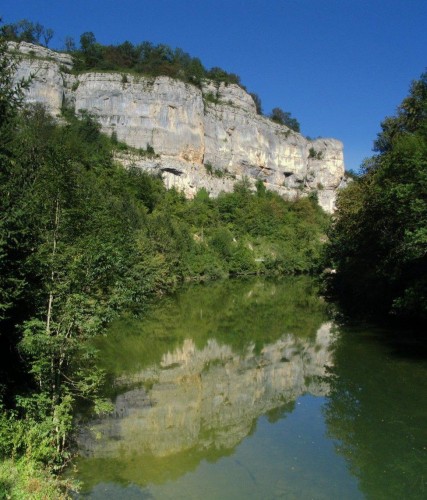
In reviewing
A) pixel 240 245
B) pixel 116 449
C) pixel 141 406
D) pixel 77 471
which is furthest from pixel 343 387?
pixel 240 245

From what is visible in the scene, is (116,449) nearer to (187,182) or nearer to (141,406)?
(141,406)

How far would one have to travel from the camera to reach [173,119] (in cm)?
8412

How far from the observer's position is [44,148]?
1004 centimetres

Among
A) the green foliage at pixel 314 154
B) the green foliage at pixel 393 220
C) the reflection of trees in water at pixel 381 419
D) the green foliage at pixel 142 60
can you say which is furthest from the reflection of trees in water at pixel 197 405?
the green foliage at pixel 314 154

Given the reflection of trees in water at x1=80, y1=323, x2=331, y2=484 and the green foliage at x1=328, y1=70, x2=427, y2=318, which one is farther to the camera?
the green foliage at x1=328, y1=70, x2=427, y2=318

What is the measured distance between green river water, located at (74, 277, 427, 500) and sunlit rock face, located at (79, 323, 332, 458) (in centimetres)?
4

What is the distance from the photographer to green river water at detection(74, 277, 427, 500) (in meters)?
8.51

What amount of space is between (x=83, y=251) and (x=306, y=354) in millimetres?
12014

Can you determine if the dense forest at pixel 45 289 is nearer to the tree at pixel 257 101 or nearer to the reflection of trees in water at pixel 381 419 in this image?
the reflection of trees in water at pixel 381 419

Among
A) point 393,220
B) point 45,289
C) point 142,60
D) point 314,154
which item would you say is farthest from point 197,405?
point 314,154

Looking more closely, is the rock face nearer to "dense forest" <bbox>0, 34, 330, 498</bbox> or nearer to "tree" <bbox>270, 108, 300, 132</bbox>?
"tree" <bbox>270, 108, 300, 132</bbox>

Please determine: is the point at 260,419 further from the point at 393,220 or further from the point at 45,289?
the point at 393,220

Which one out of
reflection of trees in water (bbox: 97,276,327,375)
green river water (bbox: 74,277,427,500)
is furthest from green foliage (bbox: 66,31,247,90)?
green river water (bbox: 74,277,427,500)

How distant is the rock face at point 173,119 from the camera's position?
80050 millimetres
